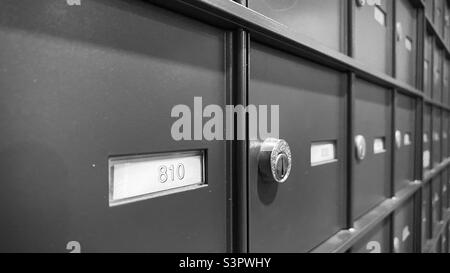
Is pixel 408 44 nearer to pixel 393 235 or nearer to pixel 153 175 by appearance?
pixel 393 235

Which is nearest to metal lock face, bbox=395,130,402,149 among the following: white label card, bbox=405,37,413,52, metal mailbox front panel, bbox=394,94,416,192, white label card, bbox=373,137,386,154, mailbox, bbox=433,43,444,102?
metal mailbox front panel, bbox=394,94,416,192

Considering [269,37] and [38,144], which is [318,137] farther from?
[38,144]

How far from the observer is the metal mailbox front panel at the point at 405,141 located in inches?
50.3

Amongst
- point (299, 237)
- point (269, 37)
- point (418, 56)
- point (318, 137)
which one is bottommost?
point (299, 237)

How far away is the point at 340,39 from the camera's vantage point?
0.77 metres

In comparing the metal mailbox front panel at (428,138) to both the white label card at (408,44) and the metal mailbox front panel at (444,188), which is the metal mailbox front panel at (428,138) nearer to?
the white label card at (408,44)

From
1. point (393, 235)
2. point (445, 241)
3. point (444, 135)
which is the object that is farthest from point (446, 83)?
point (393, 235)

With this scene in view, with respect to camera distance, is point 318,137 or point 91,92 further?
point 318,137

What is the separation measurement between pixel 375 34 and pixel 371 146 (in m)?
0.32

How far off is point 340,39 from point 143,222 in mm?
613

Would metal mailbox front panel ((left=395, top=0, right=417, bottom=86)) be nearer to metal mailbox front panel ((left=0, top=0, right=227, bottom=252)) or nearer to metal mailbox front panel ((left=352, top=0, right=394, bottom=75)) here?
metal mailbox front panel ((left=352, top=0, right=394, bottom=75))

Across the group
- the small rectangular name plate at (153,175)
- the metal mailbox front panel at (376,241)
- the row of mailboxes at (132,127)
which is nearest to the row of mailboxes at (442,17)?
the metal mailbox front panel at (376,241)
